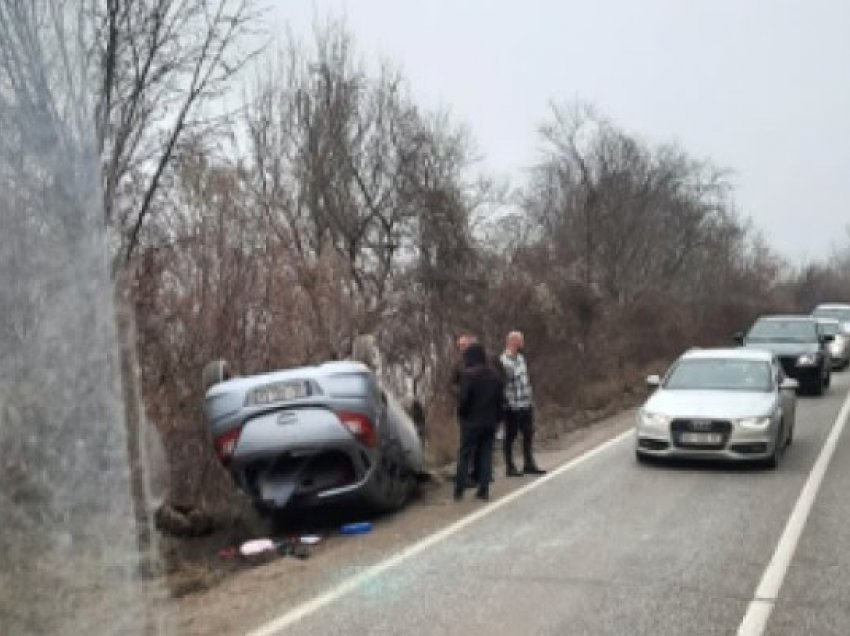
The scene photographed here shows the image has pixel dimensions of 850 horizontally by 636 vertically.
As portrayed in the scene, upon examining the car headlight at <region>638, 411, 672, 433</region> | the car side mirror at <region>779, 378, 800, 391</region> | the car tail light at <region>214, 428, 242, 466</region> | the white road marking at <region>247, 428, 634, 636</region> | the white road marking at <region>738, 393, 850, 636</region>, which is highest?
the car tail light at <region>214, 428, 242, 466</region>

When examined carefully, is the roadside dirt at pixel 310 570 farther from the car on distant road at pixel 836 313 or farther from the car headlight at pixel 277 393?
the car on distant road at pixel 836 313

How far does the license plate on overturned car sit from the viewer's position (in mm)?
13211

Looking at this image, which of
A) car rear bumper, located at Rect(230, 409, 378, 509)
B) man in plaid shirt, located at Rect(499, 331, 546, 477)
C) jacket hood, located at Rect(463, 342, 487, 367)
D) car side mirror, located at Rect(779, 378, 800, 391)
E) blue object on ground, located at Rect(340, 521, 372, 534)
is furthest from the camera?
car side mirror, located at Rect(779, 378, 800, 391)

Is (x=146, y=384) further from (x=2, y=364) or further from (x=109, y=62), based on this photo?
(x=2, y=364)

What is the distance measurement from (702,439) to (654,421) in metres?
0.66

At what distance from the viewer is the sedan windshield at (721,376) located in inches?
575

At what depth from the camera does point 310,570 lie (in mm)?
8344

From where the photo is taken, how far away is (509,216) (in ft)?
101

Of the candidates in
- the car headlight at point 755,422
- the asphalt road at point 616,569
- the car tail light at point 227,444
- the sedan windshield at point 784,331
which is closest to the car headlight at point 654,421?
the car headlight at point 755,422

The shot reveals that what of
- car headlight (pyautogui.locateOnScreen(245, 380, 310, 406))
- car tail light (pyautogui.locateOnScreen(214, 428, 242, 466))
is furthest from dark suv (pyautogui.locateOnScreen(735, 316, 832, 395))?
car tail light (pyautogui.locateOnScreen(214, 428, 242, 466))

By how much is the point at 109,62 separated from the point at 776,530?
744 centimetres

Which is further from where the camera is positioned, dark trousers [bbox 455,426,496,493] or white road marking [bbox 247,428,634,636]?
dark trousers [bbox 455,426,496,493]

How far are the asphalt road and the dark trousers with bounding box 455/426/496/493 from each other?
476 millimetres

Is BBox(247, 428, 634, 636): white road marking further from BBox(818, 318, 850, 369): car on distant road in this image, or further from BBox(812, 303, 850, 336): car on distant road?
BBox(812, 303, 850, 336): car on distant road
